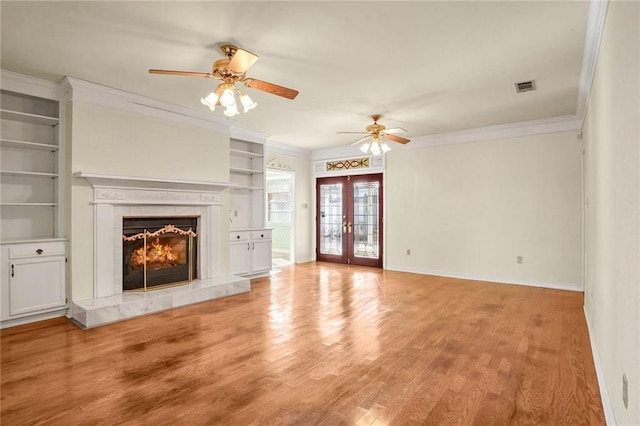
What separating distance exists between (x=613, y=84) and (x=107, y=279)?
5314mm

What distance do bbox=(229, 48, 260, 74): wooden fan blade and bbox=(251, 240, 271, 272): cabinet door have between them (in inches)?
151

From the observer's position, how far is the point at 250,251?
630 cm

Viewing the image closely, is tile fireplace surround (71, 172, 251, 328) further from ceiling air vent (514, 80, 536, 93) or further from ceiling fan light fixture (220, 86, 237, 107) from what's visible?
ceiling air vent (514, 80, 536, 93)

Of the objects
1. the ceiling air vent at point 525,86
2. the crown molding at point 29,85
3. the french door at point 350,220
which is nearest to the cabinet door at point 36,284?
the crown molding at point 29,85

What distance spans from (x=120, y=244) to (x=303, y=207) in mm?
4623

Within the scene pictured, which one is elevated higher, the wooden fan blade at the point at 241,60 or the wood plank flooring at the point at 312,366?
the wooden fan blade at the point at 241,60

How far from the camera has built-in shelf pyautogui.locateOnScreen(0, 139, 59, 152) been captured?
12.5 feet

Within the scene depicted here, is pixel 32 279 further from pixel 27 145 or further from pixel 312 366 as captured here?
pixel 312 366

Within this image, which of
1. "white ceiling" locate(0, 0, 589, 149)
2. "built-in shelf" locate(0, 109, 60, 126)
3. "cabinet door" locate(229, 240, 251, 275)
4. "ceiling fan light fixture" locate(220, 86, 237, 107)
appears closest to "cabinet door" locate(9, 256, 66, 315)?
"built-in shelf" locate(0, 109, 60, 126)

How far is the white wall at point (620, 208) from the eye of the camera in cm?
154

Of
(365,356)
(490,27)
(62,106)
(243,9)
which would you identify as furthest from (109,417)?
(490,27)

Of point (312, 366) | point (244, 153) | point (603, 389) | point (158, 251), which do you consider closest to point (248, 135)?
point (244, 153)

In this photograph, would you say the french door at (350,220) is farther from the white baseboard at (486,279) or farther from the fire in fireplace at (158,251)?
the fire in fireplace at (158,251)

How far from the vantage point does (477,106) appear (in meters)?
4.94
